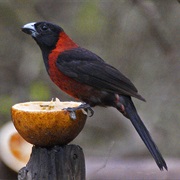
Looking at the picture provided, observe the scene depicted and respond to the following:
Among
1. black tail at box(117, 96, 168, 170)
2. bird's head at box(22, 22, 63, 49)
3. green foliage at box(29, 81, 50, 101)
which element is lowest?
green foliage at box(29, 81, 50, 101)

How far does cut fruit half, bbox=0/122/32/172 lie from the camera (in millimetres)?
6180

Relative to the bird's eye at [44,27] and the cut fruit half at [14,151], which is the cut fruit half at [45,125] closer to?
the bird's eye at [44,27]

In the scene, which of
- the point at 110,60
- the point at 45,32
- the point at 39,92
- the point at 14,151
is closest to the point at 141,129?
the point at 45,32

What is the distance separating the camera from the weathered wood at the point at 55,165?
3.23m

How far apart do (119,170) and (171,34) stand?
307 cm

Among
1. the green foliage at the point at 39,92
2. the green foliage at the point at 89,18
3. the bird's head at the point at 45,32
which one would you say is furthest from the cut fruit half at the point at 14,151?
the green foliage at the point at 89,18

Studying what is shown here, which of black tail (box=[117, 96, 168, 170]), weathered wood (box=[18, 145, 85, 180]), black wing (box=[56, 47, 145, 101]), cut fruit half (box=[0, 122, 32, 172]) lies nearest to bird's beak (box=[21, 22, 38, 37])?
black wing (box=[56, 47, 145, 101])

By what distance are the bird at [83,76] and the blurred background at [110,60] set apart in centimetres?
291

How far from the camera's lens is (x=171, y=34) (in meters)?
7.75

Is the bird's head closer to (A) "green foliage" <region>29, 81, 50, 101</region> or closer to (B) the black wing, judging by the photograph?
(B) the black wing

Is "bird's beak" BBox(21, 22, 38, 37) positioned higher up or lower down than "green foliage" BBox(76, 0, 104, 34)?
→ higher up

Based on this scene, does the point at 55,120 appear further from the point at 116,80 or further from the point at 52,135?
the point at 116,80

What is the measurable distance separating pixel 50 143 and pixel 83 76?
53.5 inches

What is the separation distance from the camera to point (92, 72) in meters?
4.63
